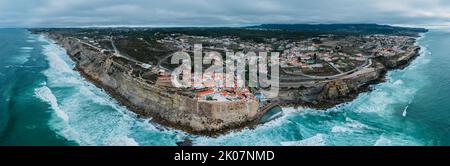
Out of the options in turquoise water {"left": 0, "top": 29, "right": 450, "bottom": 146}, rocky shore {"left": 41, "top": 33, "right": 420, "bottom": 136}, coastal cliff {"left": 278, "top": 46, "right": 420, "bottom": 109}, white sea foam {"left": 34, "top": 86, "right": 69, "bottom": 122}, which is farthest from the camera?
coastal cliff {"left": 278, "top": 46, "right": 420, "bottom": 109}

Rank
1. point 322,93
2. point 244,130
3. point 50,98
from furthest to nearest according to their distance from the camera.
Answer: point 50,98
point 322,93
point 244,130

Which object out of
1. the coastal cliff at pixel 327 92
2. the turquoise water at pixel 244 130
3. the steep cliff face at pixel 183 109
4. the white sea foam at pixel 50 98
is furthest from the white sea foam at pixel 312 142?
the white sea foam at pixel 50 98

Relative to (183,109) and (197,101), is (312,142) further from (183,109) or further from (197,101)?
(183,109)

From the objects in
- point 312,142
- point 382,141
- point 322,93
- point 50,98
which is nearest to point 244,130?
point 312,142

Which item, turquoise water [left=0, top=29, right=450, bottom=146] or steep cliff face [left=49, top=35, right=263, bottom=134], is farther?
steep cliff face [left=49, top=35, right=263, bottom=134]

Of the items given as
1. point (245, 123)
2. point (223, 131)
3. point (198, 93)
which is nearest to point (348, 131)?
point (245, 123)

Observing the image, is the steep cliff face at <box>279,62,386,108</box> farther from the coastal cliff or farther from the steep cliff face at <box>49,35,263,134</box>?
the steep cliff face at <box>49,35,263,134</box>

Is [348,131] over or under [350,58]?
under

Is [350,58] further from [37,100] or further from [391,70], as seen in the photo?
[37,100]

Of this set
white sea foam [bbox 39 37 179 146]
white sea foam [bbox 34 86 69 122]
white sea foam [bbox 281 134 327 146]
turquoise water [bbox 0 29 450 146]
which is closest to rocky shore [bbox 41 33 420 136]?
turquoise water [bbox 0 29 450 146]
